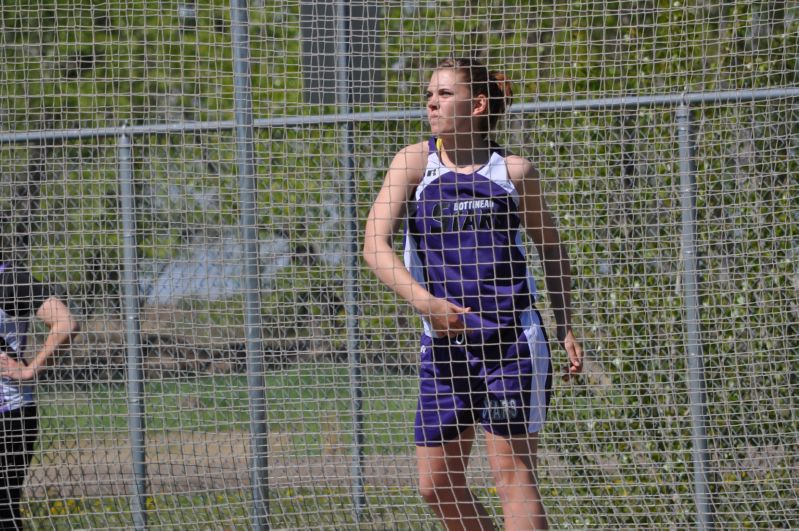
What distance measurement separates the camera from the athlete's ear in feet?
11.9

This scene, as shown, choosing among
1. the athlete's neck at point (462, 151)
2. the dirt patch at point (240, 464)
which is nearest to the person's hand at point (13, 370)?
the dirt patch at point (240, 464)

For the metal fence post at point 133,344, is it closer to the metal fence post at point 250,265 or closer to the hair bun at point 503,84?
the metal fence post at point 250,265

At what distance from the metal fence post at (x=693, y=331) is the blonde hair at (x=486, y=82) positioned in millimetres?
851

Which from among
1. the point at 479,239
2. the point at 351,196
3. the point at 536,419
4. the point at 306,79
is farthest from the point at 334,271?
the point at 536,419

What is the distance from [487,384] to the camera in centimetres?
344

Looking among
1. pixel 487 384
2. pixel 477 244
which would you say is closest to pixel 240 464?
pixel 487 384

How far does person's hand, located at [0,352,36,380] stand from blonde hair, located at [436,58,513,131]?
→ 2.24m

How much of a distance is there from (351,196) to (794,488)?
229 cm

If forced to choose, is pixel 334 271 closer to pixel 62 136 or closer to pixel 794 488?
pixel 62 136

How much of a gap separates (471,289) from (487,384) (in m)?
0.35

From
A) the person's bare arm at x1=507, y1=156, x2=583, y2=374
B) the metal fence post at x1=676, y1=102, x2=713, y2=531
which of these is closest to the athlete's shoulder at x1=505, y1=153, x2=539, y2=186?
the person's bare arm at x1=507, y1=156, x2=583, y2=374

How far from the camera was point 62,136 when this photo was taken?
15.6 feet

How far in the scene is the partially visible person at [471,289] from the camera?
11.2ft

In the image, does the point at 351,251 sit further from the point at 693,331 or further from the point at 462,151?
the point at 693,331
